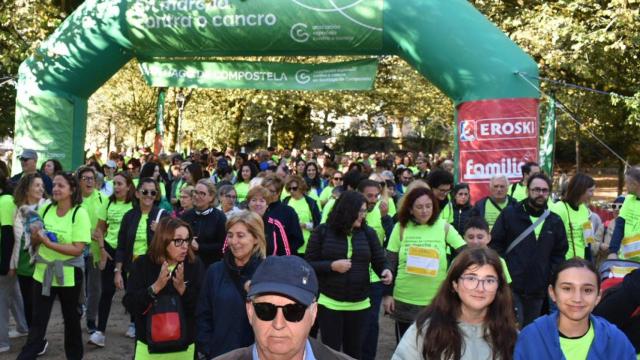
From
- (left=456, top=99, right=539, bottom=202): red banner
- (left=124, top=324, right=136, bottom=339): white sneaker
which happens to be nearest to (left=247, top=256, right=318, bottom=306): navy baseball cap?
(left=124, top=324, right=136, bottom=339): white sneaker

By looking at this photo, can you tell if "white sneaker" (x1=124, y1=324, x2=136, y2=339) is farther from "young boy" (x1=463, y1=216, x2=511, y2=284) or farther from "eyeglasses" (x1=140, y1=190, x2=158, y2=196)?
"young boy" (x1=463, y1=216, x2=511, y2=284)

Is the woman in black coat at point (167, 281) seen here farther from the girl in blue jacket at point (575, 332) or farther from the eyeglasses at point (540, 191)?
the eyeglasses at point (540, 191)

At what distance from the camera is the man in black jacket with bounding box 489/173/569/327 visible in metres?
6.36

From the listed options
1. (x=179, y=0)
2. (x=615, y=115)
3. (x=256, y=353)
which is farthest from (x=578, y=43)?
(x=256, y=353)

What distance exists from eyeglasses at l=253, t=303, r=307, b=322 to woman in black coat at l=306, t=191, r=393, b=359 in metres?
3.39

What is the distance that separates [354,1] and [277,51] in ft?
5.13

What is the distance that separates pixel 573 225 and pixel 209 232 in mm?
3499

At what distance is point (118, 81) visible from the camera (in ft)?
106

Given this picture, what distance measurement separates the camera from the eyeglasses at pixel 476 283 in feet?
10.6

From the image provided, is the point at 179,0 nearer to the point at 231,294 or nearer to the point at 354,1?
the point at 354,1

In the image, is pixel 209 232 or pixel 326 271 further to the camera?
pixel 209 232

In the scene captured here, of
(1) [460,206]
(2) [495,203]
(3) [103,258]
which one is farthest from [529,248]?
(3) [103,258]

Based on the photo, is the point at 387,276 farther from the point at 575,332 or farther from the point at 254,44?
the point at 254,44

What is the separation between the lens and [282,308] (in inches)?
83.1
